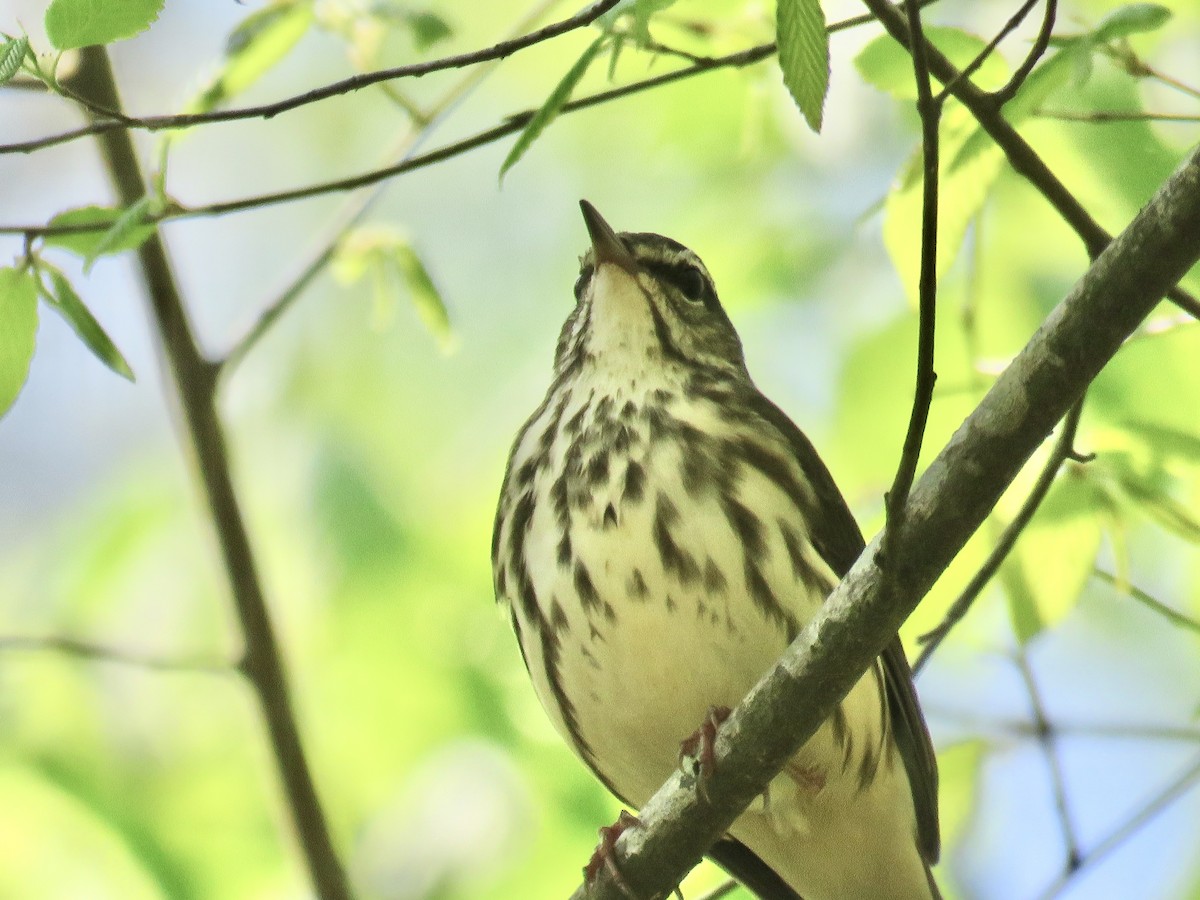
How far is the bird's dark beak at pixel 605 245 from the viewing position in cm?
418

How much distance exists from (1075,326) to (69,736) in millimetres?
4636

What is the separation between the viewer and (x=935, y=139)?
242 centimetres

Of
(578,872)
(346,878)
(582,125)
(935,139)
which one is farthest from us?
(582,125)

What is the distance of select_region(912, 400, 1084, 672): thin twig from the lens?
11.1 ft

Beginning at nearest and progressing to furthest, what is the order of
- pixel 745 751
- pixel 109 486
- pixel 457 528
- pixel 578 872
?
pixel 745 751 → pixel 578 872 → pixel 457 528 → pixel 109 486

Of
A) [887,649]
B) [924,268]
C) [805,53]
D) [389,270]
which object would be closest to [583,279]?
[389,270]

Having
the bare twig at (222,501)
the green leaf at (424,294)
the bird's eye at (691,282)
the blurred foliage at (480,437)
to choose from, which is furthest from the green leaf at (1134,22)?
the bare twig at (222,501)

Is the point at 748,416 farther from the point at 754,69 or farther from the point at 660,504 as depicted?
the point at 754,69

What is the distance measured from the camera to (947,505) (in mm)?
2686

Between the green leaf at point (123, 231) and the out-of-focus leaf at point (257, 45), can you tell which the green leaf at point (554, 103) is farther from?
the out-of-focus leaf at point (257, 45)

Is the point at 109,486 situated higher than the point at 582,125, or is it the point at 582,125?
the point at 582,125

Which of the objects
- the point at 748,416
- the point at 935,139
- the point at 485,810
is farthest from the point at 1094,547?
the point at 485,810

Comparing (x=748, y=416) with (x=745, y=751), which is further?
(x=748, y=416)

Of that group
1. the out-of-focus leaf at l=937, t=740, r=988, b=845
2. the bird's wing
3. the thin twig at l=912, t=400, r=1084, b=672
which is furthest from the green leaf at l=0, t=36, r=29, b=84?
the out-of-focus leaf at l=937, t=740, r=988, b=845
